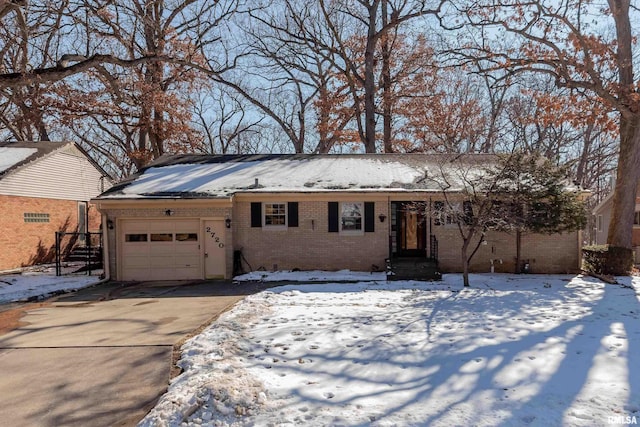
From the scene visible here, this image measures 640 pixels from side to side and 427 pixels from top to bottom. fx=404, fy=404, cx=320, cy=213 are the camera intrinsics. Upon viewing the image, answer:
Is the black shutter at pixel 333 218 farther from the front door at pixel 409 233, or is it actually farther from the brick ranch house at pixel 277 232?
the front door at pixel 409 233

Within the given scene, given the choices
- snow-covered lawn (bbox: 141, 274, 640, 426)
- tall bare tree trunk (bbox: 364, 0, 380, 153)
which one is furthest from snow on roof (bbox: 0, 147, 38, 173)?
tall bare tree trunk (bbox: 364, 0, 380, 153)

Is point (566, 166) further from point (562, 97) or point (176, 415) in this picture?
point (176, 415)

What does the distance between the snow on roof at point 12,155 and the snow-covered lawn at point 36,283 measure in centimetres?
460

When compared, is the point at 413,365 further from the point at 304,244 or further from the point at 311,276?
the point at 304,244

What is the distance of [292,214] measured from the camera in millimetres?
13570

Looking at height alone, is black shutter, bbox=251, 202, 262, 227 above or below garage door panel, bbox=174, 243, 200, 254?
above

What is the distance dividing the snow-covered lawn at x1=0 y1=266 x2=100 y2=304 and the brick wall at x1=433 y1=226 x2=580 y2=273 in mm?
11437

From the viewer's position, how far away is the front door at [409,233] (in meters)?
14.3

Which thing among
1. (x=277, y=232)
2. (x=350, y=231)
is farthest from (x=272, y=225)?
(x=350, y=231)

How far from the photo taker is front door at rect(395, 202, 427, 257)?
14.3 m

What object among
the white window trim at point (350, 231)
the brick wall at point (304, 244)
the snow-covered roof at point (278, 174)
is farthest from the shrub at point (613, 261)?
the white window trim at point (350, 231)

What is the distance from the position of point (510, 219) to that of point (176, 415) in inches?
418

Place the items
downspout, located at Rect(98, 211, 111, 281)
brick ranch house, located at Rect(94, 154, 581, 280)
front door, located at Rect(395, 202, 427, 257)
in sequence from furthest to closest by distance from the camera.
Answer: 1. front door, located at Rect(395, 202, 427, 257)
2. brick ranch house, located at Rect(94, 154, 581, 280)
3. downspout, located at Rect(98, 211, 111, 281)

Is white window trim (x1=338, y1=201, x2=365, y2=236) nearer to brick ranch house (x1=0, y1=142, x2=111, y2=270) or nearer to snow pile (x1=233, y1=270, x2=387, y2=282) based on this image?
snow pile (x1=233, y1=270, x2=387, y2=282)
